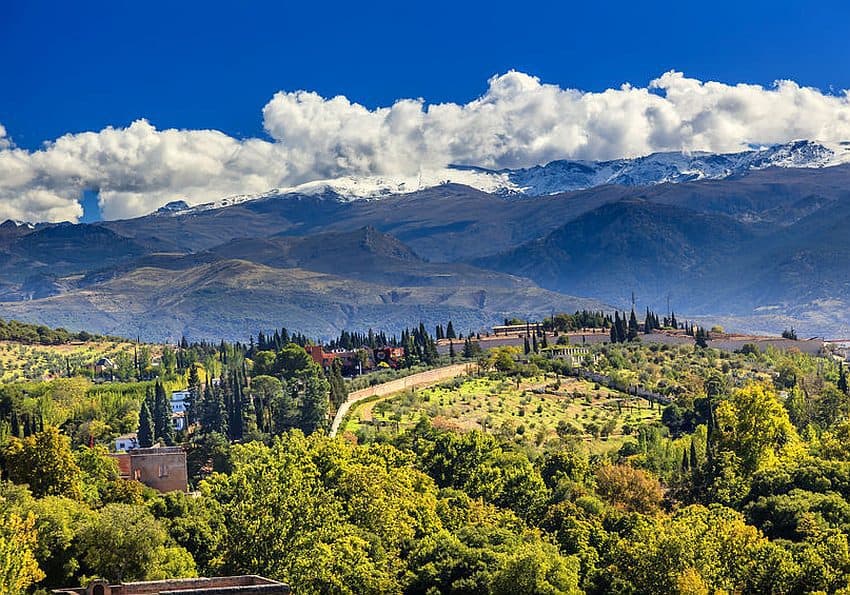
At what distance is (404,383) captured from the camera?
437 feet

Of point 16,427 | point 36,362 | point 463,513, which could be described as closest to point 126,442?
point 16,427

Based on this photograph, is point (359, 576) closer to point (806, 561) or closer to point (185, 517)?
point (185, 517)

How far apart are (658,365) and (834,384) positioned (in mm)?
25415

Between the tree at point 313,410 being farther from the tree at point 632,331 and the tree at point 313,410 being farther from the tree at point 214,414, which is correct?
the tree at point 632,331

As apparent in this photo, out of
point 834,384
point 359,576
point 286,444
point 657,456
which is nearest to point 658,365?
point 834,384

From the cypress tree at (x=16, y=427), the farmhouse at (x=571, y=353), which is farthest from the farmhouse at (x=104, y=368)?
the cypress tree at (x=16, y=427)

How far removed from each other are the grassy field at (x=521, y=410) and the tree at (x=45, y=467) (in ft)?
128

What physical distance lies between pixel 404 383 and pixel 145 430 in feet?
104

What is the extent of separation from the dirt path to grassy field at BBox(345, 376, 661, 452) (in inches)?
59.7

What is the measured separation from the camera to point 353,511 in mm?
60344

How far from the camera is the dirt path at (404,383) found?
11997cm

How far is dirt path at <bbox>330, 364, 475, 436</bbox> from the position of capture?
11997cm

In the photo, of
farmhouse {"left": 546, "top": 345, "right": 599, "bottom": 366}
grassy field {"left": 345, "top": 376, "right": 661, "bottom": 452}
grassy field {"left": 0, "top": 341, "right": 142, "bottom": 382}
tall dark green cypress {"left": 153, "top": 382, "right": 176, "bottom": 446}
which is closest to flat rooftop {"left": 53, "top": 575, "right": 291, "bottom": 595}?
grassy field {"left": 345, "top": 376, "right": 661, "bottom": 452}

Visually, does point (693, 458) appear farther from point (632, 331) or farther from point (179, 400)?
point (632, 331)
